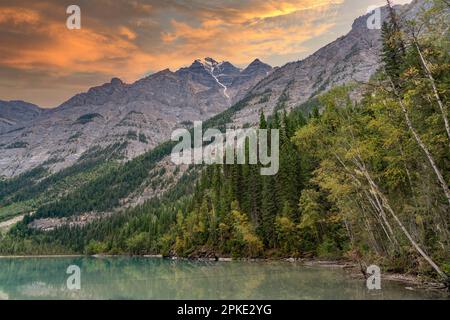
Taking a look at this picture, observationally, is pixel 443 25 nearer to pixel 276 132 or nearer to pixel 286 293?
pixel 286 293

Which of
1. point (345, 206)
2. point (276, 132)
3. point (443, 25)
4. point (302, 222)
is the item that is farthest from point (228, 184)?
point (443, 25)

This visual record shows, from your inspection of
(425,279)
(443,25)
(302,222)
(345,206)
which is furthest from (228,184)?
(443,25)

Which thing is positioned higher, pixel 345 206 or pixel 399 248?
pixel 345 206

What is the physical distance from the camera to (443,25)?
20.8 m

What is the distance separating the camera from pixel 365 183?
1454 inches

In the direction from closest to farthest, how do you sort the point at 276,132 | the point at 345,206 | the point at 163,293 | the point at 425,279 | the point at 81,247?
1. the point at 425,279
2. the point at 163,293
3. the point at 345,206
4. the point at 276,132
5. the point at 81,247

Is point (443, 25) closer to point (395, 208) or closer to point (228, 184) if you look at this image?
point (395, 208)

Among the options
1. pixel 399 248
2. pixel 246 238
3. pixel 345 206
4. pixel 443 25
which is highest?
pixel 443 25

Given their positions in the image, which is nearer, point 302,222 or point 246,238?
point 302,222

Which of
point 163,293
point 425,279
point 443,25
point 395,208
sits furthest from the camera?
point 395,208

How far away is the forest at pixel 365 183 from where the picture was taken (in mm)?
24259

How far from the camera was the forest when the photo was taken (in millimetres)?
24259

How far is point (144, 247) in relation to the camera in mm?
140125
